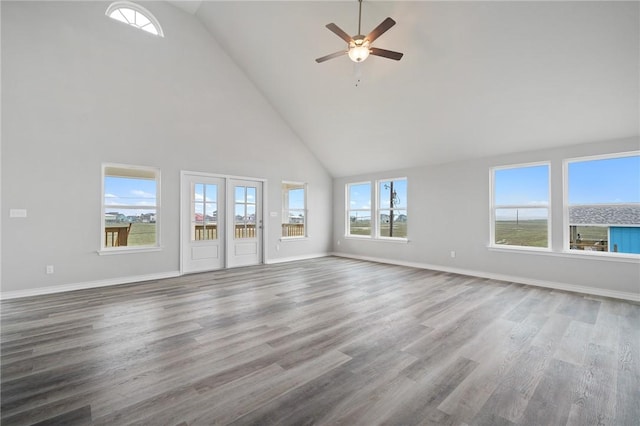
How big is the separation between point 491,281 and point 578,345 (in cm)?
252

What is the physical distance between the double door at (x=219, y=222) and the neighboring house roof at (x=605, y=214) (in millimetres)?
6014

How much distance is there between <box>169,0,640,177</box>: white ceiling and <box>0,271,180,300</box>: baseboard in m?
4.49

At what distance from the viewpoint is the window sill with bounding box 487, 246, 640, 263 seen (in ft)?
13.2

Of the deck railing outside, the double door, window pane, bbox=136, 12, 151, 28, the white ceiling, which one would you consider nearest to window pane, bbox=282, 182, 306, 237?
the deck railing outside

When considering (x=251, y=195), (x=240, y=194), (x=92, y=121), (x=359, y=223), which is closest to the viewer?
(x=92, y=121)

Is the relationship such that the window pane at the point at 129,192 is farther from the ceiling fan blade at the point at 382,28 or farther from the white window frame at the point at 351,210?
the white window frame at the point at 351,210

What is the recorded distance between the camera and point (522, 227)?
511cm

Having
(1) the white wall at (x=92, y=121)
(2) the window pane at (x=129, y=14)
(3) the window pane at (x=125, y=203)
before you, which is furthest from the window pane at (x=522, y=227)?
(2) the window pane at (x=129, y=14)

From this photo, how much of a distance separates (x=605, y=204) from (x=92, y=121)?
822 centimetres

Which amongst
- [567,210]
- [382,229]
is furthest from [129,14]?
[567,210]

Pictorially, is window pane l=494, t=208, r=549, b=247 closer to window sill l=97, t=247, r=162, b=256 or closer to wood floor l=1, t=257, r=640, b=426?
wood floor l=1, t=257, r=640, b=426

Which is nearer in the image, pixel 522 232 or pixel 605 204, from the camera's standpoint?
pixel 605 204

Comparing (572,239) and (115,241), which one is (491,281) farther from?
(115,241)

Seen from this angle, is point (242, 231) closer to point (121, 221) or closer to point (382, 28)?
point (121, 221)
